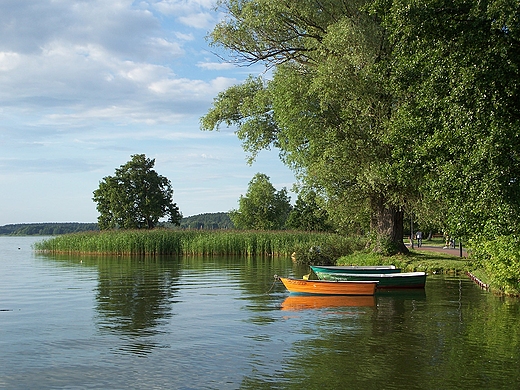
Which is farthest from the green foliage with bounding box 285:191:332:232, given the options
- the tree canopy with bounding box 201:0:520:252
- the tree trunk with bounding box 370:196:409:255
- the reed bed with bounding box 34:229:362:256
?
the tree canopy with bounding box 201:0:520:252

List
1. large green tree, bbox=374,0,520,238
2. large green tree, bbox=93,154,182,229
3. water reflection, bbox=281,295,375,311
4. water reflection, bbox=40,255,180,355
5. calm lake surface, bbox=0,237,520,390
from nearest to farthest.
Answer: calm lake surface, bbox=0,237,520,390
large green tree, bbox=374,0,520,238
water reflection, bbox=40,255,180,355
water reflection, bbox=281,295,375,311
large green tree, bbox=93,154,182,229

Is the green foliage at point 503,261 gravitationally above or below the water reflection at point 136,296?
above

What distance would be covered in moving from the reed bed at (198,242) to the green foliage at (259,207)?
1315 inches

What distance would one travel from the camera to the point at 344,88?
86.2 feet

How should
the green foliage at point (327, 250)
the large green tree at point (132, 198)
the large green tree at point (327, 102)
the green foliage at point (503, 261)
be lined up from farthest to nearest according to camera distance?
the large green tree at point (132, 198)
the green foliage at point (327, 250)
the large green tree at point (327, 102)
the green foliage at point (503, 261)

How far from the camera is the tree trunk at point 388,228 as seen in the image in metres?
31.4

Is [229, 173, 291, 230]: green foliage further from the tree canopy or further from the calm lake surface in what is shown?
the calm lake surface

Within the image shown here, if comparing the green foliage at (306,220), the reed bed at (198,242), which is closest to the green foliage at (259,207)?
the green foliage at (306,220)

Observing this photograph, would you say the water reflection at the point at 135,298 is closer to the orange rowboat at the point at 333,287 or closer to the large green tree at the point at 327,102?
the orange rowboat at the point at 333,287

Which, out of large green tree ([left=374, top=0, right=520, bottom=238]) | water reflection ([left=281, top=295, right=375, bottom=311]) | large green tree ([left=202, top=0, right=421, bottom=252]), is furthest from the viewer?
large green tree ([left=202, top=0, right=421, bottom=252])

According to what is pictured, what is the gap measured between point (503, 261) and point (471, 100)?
19.8 ft

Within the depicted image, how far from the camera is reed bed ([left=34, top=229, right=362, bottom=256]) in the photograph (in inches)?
1811

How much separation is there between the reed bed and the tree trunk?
11.7 meters

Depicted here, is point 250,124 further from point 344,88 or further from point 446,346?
point 446,346
